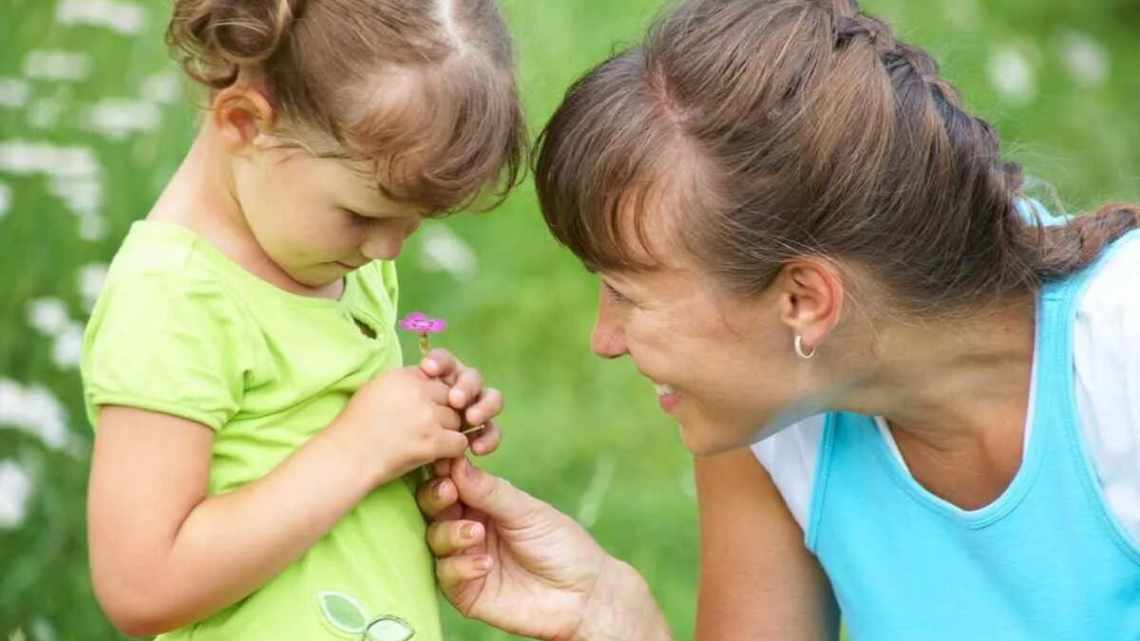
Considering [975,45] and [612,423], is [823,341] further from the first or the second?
[975,45]

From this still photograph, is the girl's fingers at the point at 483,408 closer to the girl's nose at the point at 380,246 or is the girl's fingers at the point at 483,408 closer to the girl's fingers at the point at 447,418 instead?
the girl's fingers at the point at 447,418

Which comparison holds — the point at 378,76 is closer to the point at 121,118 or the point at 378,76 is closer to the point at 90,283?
the point at 90,283

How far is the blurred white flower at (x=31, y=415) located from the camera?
334 cm

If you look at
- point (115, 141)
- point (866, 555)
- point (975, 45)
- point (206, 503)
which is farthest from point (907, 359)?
point (975, 45)

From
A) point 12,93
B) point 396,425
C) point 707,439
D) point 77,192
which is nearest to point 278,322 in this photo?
point 396,425

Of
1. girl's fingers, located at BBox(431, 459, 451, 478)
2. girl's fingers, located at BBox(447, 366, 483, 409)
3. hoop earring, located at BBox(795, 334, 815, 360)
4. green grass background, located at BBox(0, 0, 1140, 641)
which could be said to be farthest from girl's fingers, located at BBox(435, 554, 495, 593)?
green grass background, located at BBox(0, 0, 1140, 641)

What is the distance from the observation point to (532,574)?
2.85m

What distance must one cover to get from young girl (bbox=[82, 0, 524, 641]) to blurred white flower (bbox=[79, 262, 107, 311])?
124 cm

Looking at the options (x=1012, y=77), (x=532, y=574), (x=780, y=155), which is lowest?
(x=532, y=574)

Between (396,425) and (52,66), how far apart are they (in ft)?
6.65

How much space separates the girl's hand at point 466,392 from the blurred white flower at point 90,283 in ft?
4.15

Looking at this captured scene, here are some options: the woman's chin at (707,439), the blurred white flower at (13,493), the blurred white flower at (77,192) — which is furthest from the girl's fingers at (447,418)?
the blurred white flower at (77,192)

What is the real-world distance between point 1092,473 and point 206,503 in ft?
3.56

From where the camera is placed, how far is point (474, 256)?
471cm
